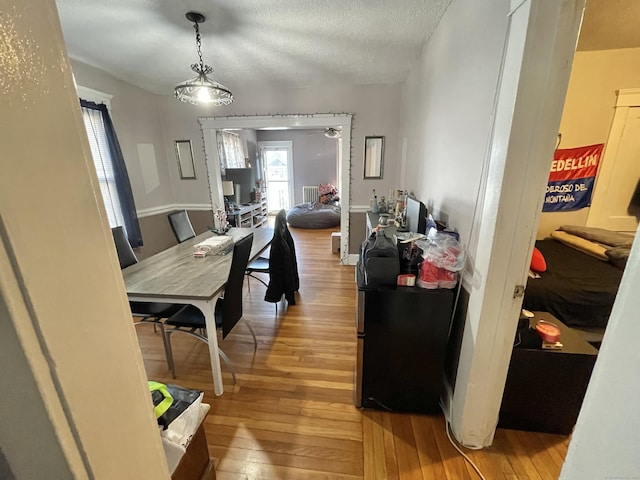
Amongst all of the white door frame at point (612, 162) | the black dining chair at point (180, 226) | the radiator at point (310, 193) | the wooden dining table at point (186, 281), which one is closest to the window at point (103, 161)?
the black dining chair at point (180, 226)

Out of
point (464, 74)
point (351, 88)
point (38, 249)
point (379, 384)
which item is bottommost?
point (379, 384)

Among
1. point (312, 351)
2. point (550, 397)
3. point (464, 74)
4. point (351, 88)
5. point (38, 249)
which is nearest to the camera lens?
point (38, 249)

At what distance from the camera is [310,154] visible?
7.56m

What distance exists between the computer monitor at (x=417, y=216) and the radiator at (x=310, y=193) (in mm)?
5749

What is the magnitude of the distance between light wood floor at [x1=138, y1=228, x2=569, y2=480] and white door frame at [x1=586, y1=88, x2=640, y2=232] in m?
2.47

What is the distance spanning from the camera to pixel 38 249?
1.10ft

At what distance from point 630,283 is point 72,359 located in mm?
850

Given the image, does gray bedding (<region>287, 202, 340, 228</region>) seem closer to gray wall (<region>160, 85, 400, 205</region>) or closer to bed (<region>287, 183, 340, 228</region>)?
bed (<region>287, 183, 340, 228</region>)

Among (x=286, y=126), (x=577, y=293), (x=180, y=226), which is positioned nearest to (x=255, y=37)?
(x=286, y=126)

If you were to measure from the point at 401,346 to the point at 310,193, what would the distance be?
21.8 feet

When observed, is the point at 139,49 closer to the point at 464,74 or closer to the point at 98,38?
the point at 98,38

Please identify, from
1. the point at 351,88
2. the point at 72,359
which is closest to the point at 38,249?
the point at 72,359

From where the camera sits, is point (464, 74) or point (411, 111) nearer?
point (464, 74)

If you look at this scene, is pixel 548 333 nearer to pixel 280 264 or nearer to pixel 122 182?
pixel 280 264
